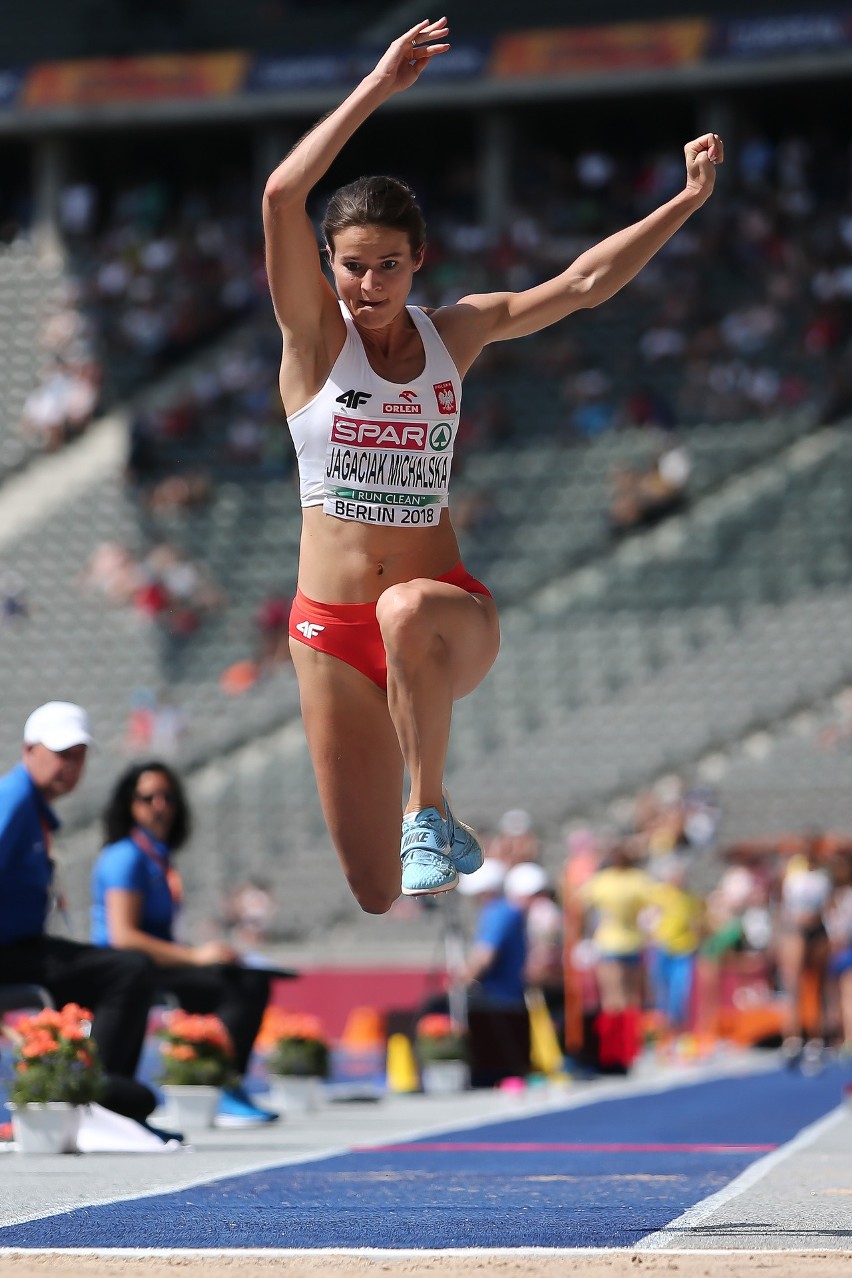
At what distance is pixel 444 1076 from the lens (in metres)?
11.9

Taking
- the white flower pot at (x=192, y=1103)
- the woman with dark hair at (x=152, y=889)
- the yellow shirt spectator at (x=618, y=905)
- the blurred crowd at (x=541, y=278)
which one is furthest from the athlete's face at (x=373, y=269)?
the blurred crowd at (x=541, y=278)

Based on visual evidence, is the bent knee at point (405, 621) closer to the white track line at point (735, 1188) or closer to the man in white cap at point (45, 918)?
the white track line at point (735, 1188)

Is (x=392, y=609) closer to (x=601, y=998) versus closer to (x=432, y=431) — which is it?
(x=432, y=431)

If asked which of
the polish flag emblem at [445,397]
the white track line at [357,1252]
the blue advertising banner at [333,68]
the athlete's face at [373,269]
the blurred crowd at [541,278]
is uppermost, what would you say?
the blue advertising banner at [333,68]

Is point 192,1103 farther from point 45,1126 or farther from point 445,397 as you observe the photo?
point 445,397

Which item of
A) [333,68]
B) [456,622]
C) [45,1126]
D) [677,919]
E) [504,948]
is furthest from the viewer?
[333,68]

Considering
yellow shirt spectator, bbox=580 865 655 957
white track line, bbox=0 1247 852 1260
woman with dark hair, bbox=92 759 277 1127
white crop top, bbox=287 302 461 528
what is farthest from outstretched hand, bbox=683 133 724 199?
yellow shirt spectator, bbox=580 865 655 957

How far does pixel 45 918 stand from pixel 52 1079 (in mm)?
724

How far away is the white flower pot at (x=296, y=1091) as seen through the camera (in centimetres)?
1019

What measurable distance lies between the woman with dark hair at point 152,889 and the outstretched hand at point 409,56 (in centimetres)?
418

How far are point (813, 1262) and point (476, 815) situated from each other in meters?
15.7

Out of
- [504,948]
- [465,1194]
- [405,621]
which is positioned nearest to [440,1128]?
[504,948]

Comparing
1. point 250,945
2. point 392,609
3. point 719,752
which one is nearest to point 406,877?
point 392,609

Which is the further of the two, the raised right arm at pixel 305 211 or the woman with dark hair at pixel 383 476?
the woman with dark hair at pixel 383 476
